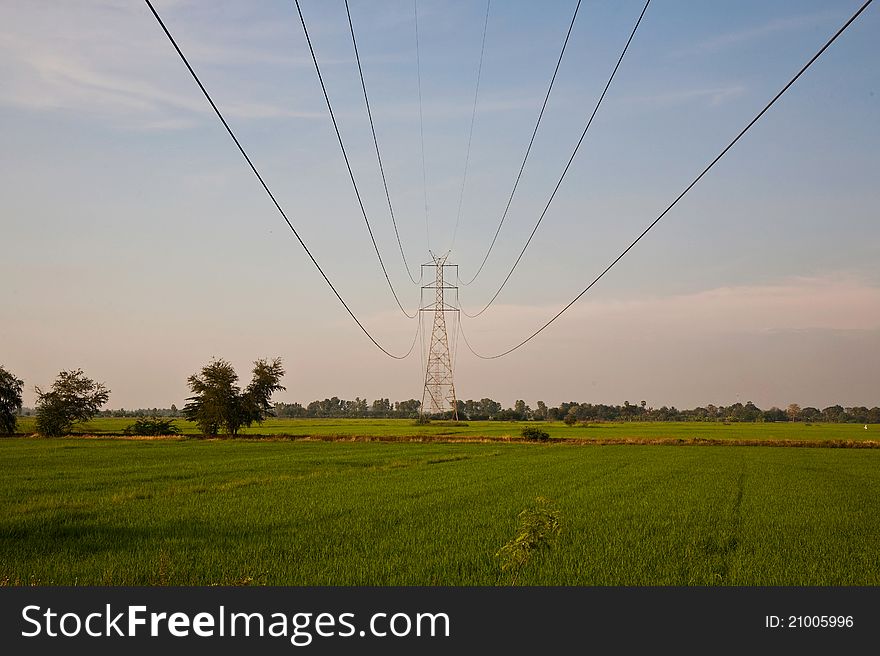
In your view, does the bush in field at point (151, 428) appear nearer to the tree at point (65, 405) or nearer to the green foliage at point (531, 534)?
the tree at point (65, 405)

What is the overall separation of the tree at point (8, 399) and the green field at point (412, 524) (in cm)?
4394

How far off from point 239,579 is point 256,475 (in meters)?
21.9

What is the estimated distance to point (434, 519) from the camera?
64.4 feet

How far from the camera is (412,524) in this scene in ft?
61.1

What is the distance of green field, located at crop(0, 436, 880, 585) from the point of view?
12.7 meters

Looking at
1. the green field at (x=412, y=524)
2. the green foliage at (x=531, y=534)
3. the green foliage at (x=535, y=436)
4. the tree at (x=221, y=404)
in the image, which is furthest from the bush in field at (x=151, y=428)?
the green foliage at (x=531, y=534)

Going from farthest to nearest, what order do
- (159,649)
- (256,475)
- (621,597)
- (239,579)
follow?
(256,475), (239,579), (621,597), (159,649)

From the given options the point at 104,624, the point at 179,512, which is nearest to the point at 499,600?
the point at 104,624

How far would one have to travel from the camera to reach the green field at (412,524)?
499 inches

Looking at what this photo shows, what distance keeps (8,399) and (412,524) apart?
2833 inches

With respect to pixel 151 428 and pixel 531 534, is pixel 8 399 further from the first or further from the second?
pixel 531 534

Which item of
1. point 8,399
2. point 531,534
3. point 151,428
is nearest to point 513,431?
point 151,428

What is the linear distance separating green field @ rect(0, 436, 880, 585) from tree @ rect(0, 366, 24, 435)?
43936 millimetres

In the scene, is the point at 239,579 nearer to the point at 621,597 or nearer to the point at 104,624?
the point at 104,624
